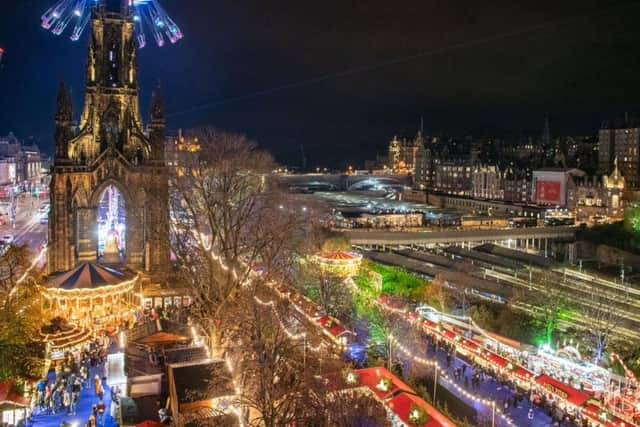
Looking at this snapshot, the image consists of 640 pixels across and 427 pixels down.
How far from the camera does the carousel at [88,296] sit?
24.0 meters

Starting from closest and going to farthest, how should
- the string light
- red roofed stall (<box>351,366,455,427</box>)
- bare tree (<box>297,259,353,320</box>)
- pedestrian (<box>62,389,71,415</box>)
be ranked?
red roofed stall (<box>351,366,455,427</box>)
pedestrian (<box>62,389,71,415</box>)
the string light
bare tree (<box>297,259,353,320</box>)

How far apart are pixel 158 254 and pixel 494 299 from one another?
18386 millimetres

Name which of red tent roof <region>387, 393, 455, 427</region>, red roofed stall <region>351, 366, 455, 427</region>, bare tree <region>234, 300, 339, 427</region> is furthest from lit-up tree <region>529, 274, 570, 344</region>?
bare tree <region>234, 300, 339, 427</region>

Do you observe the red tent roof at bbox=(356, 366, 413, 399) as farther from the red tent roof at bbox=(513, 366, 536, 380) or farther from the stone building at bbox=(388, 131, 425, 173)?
the stone building at bbox=(388, 131, 425, 173)

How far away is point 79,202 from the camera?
3036cm

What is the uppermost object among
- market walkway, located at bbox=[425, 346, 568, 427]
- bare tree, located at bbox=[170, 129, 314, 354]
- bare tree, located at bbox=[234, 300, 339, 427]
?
bare tree, located at bbox=[170, 129, 314, 354]

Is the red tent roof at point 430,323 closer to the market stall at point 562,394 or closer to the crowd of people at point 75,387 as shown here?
the market stall at point 562,394

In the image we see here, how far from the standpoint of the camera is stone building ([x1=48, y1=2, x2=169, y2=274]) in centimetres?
3019

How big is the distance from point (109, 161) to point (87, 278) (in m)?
8.13

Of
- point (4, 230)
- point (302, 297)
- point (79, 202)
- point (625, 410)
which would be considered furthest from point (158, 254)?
point (4, 230)

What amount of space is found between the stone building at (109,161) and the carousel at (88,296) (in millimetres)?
4709

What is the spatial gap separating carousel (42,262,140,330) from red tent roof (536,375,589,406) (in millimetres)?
16547

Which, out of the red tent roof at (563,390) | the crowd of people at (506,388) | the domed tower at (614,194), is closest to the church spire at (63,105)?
the crowd of people at (506,388)

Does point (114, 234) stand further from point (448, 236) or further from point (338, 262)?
point (448, 236)
